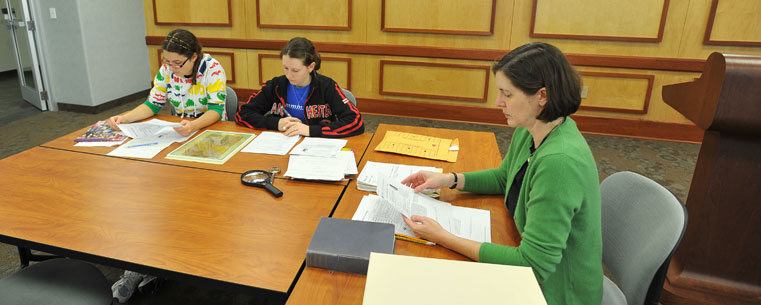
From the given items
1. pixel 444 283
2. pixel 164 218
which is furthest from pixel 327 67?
pixel 444 283

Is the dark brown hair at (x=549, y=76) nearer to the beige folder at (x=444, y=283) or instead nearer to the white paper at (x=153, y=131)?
the beige folder at (x=444, y=283)

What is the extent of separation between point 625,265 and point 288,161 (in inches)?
47.1

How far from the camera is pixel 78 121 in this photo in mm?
4391

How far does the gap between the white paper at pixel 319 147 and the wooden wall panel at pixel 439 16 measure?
2801mm

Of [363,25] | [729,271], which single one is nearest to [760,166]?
[729,271]

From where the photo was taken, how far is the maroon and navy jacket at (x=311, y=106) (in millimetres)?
2168

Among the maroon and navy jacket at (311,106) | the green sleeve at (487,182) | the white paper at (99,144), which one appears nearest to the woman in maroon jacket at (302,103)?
the maroon and navy jacket at (311,106)

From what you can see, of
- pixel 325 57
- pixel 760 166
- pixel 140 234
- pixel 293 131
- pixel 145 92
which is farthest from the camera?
pixel 145 92

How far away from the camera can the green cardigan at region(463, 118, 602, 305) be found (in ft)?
3.29

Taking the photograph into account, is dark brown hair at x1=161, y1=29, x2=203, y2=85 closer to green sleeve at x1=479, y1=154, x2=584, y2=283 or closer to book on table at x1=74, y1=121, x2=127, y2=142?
book on table at x1=74, y1=121, x2=127, y2=142

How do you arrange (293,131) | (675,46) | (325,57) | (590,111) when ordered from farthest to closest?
(325,57) → (590,111) → (675,46) → (293,131)

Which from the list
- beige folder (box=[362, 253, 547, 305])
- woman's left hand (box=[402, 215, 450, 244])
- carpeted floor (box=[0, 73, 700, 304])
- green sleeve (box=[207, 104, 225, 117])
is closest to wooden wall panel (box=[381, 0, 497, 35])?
carpeted floor (box=[0, 73, 700, 304])

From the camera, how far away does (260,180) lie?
59.4 inches

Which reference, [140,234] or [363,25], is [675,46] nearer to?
[363,25]
